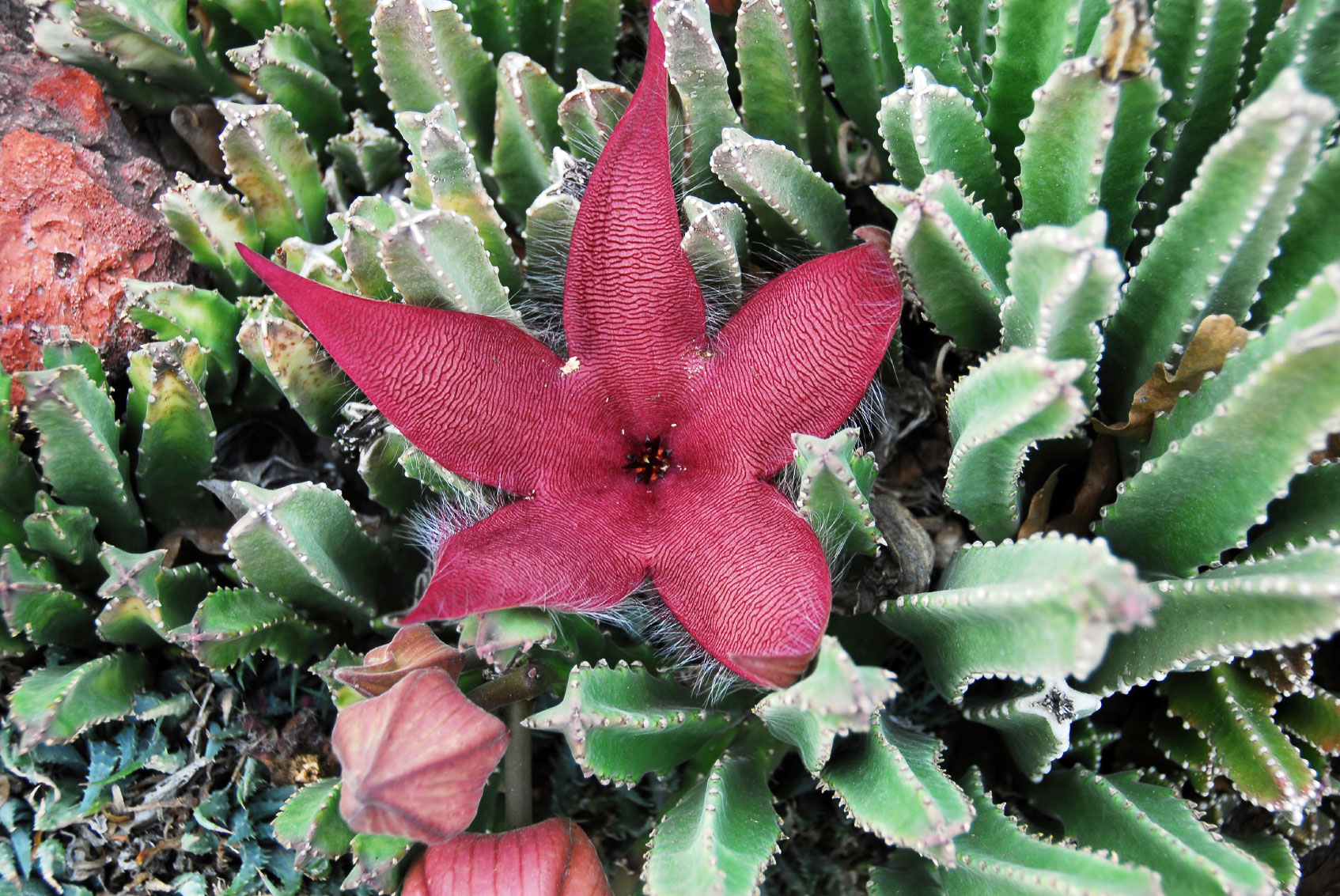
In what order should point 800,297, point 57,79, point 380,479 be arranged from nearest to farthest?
1. point 800,297
2. point 380,479
3. point 57,79

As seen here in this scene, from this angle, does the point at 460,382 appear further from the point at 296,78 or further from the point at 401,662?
the point at 296,78

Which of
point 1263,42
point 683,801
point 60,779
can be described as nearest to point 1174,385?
point 1263,42

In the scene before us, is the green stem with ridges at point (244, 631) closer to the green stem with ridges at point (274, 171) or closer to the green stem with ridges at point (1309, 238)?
the green stem with ridges at point (274, 171)

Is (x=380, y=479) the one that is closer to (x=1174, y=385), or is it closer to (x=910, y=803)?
(x=910, y=803)

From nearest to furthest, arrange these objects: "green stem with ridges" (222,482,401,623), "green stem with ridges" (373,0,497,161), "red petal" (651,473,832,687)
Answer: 1. "red petal" (651,473,832,687)
2. "green stem with ridges" (222,482,401,623)
3. "green stem with ridges" (373,0,497,161)

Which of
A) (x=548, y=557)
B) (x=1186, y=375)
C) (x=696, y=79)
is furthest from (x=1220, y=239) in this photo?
(x=548, y=557)

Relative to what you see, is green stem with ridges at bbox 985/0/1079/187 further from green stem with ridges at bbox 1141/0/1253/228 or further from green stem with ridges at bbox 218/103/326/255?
green stem with ridges at bbox 218/103/326/255

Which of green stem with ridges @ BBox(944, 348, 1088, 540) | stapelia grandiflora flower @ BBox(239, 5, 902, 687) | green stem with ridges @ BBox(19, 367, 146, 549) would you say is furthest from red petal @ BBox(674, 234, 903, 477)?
green stem with ridges @ BBox(19, 367, 146, 549)
